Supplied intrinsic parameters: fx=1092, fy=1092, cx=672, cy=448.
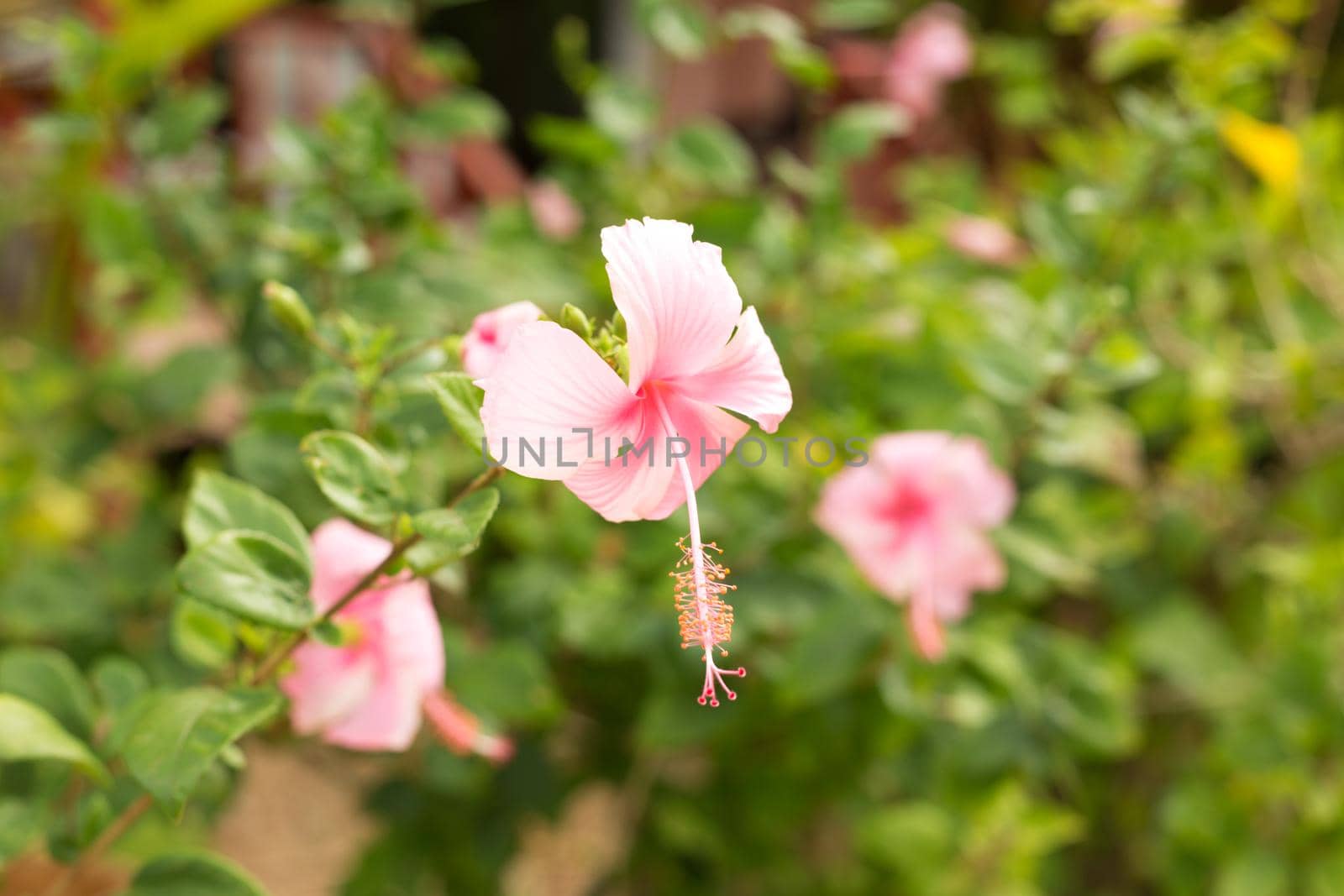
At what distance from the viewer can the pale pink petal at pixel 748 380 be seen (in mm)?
460

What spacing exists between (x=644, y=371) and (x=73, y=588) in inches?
33.8

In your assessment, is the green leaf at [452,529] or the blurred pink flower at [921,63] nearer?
the green leaf at [452,529]

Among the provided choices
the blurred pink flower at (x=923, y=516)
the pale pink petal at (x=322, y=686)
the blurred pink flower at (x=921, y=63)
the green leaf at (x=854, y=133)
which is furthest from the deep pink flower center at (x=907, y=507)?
the blurred pink flower at (x=921, y=63)

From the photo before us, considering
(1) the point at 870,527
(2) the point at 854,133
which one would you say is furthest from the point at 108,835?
(2) the point at 854,133

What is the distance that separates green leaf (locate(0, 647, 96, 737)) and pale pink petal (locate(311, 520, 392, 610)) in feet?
0.59

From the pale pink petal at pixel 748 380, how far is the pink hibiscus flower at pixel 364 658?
0.19 m

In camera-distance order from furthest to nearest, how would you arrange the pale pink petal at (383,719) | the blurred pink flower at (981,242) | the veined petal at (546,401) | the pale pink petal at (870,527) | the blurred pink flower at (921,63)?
1. the blurred pink flower at (921,63)
2. the blurred pink flower at (981,242)
3. the pale pink petal at (870,527)
4. the pale pink petal at (383,719)
5. the veined petal at (546,401)

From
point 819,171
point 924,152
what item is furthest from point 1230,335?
point 924,152

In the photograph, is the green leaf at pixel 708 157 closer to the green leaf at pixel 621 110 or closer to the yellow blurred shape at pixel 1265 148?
the green leaf at pixel 621 110

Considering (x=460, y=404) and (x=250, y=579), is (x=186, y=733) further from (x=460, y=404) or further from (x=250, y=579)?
(x=460, y=404)

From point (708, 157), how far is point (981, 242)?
382mm

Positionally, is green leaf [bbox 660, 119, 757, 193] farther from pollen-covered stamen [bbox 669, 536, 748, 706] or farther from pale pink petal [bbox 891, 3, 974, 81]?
pollen-covered stamen [bbox 669, 536, 748, 706]

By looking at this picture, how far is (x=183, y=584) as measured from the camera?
19.6 inches

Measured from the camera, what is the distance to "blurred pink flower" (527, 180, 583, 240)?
1.35 meters
